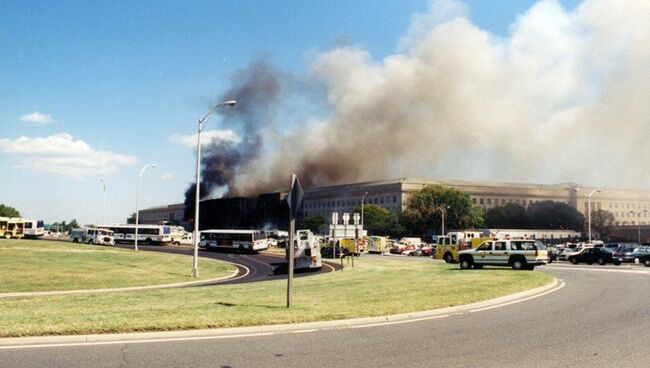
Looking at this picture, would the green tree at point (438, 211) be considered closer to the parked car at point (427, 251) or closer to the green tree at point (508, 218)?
the green tree at point (508, 218)

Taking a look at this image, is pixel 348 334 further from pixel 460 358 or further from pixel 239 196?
pixel 239 196

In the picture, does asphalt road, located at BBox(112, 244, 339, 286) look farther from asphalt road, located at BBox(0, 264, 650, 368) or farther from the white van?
the white van

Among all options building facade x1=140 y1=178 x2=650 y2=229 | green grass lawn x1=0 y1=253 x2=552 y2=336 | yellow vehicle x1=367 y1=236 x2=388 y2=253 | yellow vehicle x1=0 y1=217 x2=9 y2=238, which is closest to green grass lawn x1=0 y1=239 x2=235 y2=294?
green grass lawn x1=0 y1=253 x2=552 y2=336

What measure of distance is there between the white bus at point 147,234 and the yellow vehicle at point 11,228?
11295mm

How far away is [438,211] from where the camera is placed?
12850 cm

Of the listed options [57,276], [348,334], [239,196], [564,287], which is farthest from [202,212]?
[348,334]

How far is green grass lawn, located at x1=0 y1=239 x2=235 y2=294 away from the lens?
974 inches

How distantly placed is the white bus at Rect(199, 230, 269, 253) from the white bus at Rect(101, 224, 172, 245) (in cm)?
1026

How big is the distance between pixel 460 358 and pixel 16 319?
8.42m

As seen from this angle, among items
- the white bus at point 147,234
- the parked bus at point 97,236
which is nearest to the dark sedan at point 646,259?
the white bus at point 147,234

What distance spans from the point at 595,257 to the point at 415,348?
3740 cm

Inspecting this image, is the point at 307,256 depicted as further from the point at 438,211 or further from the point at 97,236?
the point at 438,211

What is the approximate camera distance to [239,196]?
127125 millimetres

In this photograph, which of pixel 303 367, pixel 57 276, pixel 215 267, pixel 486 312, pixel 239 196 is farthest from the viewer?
pixel 239 196
